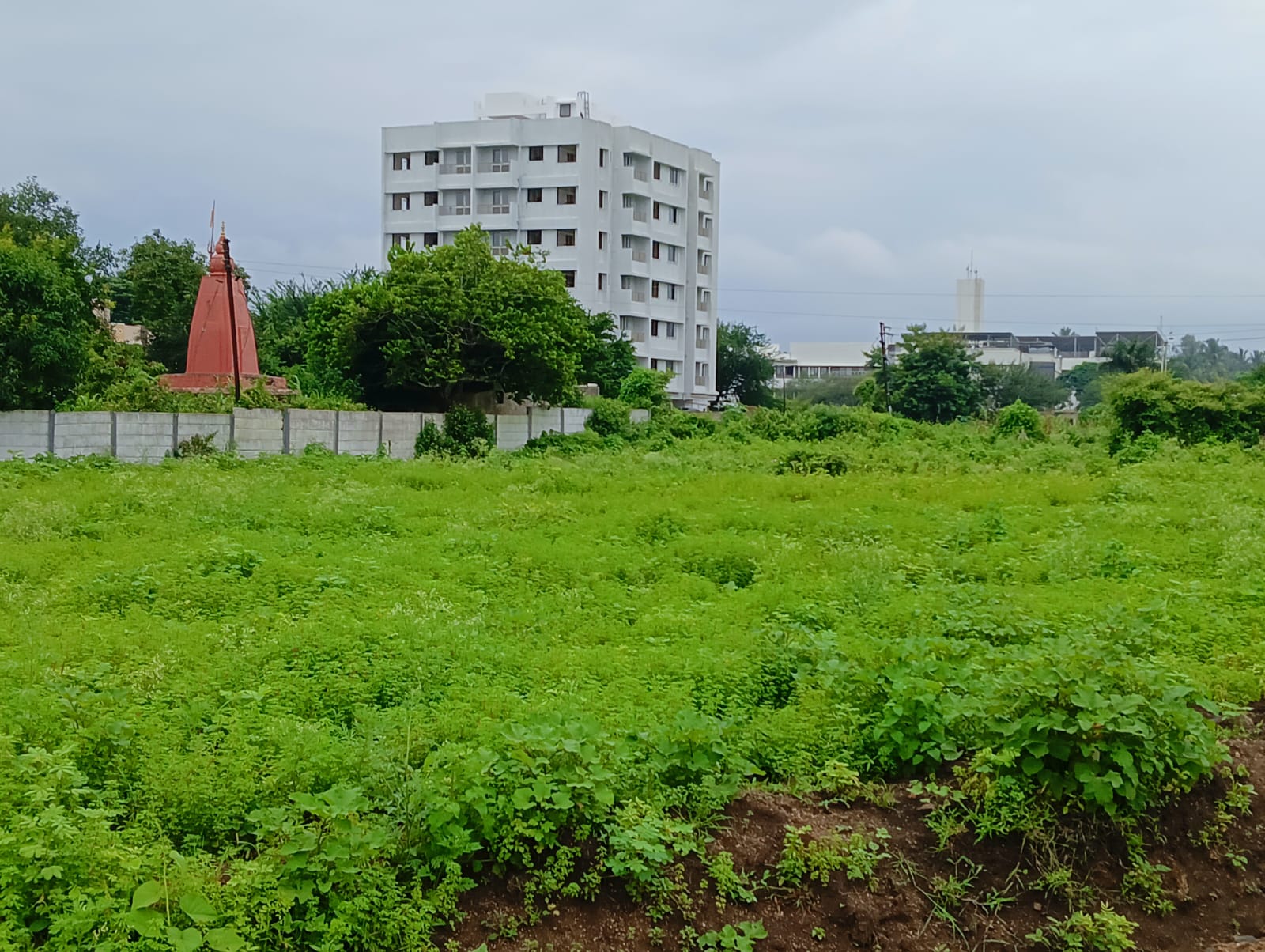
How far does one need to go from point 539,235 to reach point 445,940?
48328 millimetres

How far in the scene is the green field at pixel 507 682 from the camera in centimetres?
401

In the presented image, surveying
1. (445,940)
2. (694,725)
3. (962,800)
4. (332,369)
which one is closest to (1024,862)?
(962,800)

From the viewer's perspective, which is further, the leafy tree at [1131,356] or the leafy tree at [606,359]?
the leafy tree at [1131,356]

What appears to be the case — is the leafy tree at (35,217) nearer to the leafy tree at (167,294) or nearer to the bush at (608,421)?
the leafy tree at (167,294)

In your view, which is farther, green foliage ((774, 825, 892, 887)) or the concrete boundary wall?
the concrete boundary wall

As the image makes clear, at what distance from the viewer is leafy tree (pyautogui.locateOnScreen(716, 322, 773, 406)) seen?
58.4 meters

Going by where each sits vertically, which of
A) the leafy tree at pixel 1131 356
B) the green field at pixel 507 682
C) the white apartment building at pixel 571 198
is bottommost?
the green field at pixel 507 682

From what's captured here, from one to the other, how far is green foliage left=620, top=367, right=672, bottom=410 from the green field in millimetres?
20876

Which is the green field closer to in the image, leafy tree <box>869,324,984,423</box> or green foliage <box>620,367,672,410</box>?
green foliage <box>620,367,672,410</box>

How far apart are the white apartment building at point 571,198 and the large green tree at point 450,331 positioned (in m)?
22.0

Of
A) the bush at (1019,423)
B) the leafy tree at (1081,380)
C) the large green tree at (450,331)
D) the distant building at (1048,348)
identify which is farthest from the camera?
the distant building at (1048,348)

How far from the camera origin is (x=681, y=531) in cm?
1195

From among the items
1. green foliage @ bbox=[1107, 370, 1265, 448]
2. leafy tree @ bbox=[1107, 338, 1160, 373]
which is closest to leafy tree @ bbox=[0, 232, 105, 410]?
green foliage @ bbox=[1107, 370, 1265, 448]

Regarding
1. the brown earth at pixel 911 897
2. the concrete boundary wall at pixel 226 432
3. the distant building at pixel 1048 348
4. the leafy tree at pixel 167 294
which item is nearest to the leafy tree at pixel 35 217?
the leafy tree at pixel 167 294
